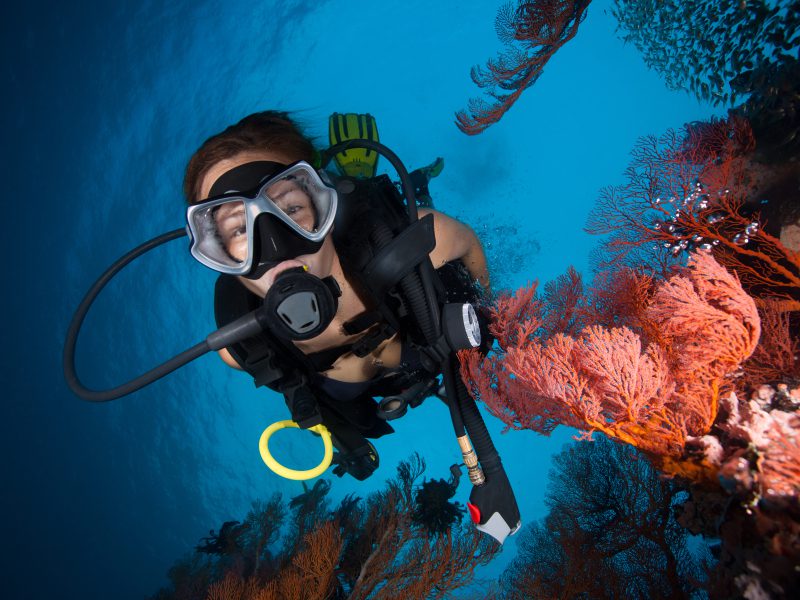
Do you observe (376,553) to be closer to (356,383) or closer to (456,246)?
(356,383)

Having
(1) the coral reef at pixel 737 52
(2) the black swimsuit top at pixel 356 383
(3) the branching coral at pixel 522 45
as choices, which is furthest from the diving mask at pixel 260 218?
(1) the coral reef at pixel 737 52

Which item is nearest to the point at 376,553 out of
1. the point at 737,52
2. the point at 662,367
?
the point at 662,367

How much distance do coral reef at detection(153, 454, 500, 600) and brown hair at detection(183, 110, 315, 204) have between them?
444cm

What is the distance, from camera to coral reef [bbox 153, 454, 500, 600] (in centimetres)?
473

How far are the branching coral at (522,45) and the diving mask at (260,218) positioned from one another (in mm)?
2924

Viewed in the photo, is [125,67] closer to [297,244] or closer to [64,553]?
[297,244]

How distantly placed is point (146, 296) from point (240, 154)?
22.7 meters

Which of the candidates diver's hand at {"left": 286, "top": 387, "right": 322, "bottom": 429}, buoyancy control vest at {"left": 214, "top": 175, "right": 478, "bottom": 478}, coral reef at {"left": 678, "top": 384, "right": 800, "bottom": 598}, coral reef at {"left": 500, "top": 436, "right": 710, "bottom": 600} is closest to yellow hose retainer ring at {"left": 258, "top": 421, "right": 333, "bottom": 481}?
diver's hand at {"left": 286, "top": 387, "right": 322, "bottom": 429}

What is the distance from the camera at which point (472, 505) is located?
2291 mm

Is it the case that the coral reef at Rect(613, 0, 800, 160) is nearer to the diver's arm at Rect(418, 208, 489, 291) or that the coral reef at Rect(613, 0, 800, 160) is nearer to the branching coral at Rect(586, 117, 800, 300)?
the branching coral at Rect(586, 117, 800, 300)

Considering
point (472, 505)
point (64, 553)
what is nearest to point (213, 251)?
point (472, 505)

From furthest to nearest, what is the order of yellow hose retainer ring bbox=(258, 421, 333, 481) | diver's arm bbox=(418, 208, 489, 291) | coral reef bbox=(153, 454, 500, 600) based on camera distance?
coral reef bbox=(153, 454, 500, 600) < diver's arm bbox=(418, 208, 489, 291) < yellow hose retainer ring bbox=(258, 421, 333, 481)

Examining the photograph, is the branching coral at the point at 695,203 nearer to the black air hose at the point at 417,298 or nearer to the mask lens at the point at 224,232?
the black air hose at the point at 417,298

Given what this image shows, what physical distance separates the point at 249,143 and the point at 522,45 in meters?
3.62
